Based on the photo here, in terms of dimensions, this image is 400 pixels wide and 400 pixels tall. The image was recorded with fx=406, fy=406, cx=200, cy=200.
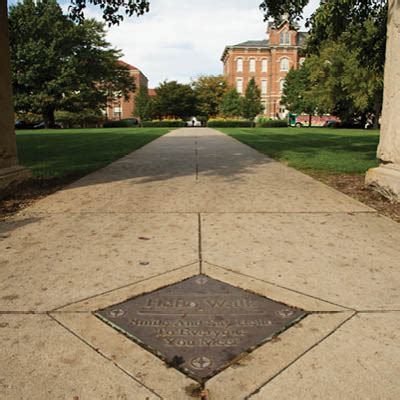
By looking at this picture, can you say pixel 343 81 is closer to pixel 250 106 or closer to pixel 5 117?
pixel 250 106

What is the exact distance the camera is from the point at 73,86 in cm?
4572

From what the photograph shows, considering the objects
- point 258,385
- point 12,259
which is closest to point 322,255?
point 258,385

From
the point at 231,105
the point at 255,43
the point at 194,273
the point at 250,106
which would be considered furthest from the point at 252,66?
the point at 194,273

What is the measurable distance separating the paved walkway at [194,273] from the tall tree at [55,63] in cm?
4091

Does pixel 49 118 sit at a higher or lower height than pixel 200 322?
higher

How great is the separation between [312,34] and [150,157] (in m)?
5.47

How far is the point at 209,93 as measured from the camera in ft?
233

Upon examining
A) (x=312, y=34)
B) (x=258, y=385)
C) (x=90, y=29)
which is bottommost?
(x=258, y=385)

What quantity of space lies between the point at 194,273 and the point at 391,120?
420 cm

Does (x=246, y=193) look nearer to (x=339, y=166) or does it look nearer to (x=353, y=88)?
(x=339, y=166)

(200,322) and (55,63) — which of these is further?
(55,63)

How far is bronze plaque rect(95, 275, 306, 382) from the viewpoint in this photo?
2.06 meters

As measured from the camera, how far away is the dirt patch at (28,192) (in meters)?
5.36

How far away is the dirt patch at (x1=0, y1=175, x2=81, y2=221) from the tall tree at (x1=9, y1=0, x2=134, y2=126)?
37846 millimetres
